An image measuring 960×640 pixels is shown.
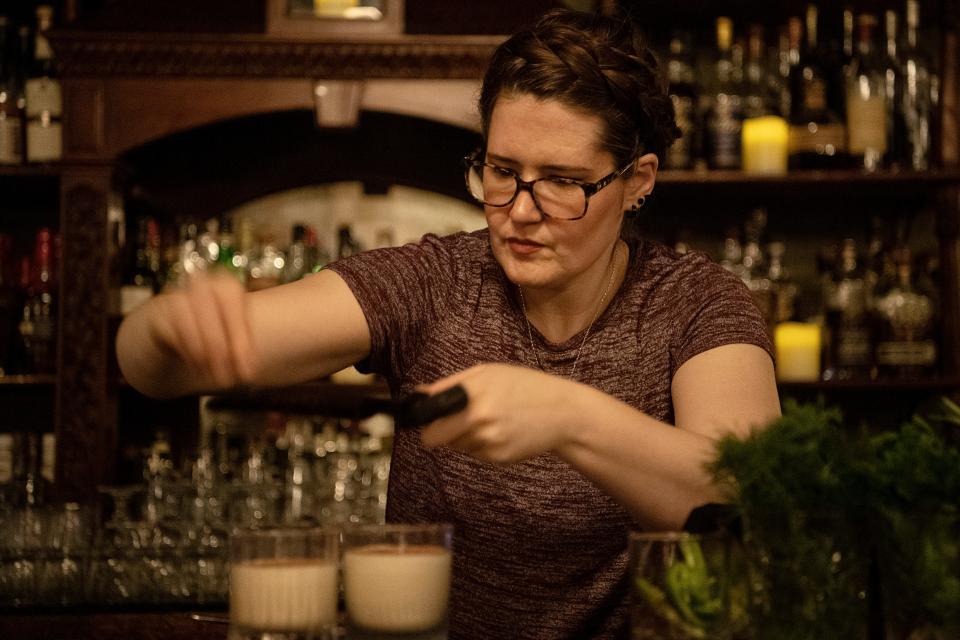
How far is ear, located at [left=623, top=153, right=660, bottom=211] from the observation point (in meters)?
1.36

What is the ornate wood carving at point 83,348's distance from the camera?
2434mm

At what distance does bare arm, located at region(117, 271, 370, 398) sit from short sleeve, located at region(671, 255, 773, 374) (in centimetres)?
41

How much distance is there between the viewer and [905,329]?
263cm

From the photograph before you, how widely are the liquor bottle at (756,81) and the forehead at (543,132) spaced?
61.1 inches

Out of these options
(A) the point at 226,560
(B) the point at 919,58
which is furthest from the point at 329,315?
(B) the point at 919,58

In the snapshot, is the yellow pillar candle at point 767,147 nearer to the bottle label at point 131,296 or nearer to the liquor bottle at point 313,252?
the liquor bottle at point 313,252

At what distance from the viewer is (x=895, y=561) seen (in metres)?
0.71

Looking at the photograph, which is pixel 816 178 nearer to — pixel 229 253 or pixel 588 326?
pixel 588 326

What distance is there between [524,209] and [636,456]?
1.19ft

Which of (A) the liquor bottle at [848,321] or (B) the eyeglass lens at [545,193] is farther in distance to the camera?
(A) the liquor bottle at [848,321]

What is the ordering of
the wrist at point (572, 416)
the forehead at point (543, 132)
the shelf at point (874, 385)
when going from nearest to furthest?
the wrist at point (572, 416) → the forehead at point (543, 132) → the shelf at point (874, 385)

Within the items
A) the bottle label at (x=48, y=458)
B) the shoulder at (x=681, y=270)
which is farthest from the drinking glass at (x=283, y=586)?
the bottle label at (x=48, y=458)

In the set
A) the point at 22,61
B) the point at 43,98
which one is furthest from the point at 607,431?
the point at 22,61

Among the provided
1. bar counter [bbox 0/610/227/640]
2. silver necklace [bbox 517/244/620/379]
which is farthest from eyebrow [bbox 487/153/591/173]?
bar counter [bbox 0/610/227/640]
